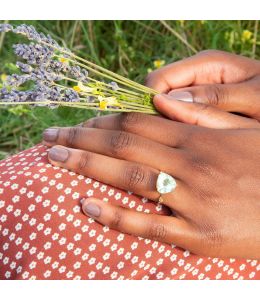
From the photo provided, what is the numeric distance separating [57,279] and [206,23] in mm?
1728

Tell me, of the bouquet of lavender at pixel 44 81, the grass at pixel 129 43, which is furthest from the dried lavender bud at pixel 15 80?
the grass at pixel 129 43

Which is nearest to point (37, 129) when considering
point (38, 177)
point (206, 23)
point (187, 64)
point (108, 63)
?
point (108, 63)

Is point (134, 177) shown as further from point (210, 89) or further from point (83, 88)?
point (210, 89)

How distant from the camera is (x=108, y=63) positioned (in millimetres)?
2826

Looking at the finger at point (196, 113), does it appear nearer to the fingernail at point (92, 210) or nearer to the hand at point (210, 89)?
the hand at point (210, 89)

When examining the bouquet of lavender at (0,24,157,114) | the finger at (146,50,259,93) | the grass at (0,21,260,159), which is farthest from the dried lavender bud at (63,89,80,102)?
the grass at (0,21,260,159)

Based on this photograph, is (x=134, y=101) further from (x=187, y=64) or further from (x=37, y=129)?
(x=37, y=129)

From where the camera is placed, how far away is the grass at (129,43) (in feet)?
8.56

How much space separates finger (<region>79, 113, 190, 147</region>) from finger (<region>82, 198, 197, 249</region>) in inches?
7.4

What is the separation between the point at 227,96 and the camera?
1.41 metres

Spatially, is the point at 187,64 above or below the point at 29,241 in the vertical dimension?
above

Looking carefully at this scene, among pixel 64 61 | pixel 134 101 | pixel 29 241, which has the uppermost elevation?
pixel 64 61

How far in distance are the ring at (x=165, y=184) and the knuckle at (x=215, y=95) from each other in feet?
0.93

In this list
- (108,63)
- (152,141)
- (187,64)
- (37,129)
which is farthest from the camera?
(108,63)
